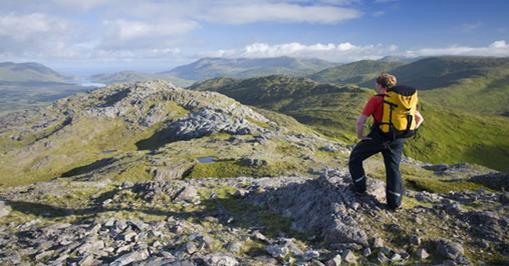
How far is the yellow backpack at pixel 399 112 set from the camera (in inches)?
532

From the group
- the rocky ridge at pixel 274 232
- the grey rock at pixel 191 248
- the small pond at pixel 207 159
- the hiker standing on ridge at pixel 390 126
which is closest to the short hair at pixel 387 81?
the hiker standing on ridge at pixel 390 126

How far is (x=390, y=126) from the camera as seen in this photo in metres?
13.9

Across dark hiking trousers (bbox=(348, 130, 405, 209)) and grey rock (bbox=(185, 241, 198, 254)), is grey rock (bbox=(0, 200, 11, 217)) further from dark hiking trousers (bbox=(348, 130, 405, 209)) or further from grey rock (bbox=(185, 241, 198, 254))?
dark hiking trousers (bbox=(348, 130, 405, 209))

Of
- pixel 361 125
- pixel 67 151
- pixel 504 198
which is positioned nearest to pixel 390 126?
pixel 361 125

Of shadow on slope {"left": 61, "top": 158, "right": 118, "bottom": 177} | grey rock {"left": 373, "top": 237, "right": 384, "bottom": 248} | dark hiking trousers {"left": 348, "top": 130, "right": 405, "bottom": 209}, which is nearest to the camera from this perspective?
grey rock {"left": 373, "top": 237, "right": 384, "bottom": 248}

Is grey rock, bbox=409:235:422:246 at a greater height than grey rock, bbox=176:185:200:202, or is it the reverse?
grey rock, bbox=409:235:422:246

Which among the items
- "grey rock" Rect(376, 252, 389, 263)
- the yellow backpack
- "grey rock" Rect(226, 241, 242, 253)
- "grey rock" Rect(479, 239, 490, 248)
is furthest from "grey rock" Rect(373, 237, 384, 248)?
"grey rock" Rect(226, 241, 242, 253)

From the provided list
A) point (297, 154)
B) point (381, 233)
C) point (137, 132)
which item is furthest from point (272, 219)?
point (137, 132)

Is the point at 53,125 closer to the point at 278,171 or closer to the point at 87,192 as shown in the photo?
the point at 278,171

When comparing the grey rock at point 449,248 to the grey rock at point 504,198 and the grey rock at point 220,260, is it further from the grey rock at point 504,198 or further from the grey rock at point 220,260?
the grey rock at point 220,260

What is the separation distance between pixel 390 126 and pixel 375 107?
0.91 m

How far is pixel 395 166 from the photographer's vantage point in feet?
47.4

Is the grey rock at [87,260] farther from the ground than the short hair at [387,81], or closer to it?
closer to it

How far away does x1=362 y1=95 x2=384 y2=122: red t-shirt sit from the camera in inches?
545
